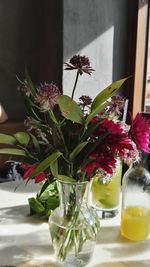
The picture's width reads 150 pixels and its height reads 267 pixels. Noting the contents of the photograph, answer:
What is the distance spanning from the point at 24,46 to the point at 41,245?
1902 mm

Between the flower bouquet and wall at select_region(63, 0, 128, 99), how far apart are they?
157 cm

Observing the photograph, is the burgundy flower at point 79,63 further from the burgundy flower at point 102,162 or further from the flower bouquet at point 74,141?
the burgundy flower at point 102,162

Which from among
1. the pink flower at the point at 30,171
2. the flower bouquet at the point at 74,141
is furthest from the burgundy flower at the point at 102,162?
the pink flower at the point at 30,171

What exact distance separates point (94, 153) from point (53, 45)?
1.76m

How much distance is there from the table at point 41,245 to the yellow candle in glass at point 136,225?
0.7 inches

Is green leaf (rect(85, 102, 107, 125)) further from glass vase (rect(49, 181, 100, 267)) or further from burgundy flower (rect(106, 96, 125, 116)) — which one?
glass vase (rect(49, 181, 100, 267))

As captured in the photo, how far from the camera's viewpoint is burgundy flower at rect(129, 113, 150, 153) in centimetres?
77

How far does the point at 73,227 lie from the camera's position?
81 centimetres

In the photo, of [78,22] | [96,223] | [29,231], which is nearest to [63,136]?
[96,223]

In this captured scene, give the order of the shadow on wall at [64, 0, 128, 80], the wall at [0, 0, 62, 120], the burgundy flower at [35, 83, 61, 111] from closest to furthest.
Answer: the burgundy flower at [35, 83, 61, 111]
the shadow on wall at [64, 0, 128, 80]
the wall at [0, 0, 62, 120]

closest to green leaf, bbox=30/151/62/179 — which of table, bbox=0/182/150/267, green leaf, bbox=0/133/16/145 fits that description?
green leaf, bbox=0/133/16/145

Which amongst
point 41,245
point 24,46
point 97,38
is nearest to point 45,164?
point 41,245

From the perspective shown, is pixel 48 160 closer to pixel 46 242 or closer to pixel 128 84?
pixel 46 242

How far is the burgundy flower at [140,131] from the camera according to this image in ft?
2.52
